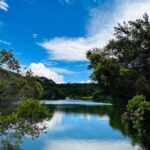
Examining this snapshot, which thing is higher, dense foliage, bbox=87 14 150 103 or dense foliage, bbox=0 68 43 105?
dense foliage, bbox=87 14 150 103

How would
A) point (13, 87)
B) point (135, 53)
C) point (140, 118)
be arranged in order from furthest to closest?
point (135, 53) < point (140, 118) < point (13, 87)

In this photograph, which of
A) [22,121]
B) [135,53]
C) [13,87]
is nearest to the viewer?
[22,121]

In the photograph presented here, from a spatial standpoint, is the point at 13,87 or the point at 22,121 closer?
the point at 22,121

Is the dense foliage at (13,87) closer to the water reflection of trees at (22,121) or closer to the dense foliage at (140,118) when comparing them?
the water reflection of trees at (22,121)

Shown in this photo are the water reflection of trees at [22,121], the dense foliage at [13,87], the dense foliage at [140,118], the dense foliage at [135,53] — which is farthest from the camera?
the dense foliage at [135,53]

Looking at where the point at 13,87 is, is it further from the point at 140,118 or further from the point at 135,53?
the point at 135,53

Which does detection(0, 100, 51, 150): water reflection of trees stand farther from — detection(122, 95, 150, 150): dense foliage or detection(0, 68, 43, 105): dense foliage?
detection(122, 95, 150, 150): dense foliage

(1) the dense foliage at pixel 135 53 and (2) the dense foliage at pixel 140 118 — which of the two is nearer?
(2) the dense foliage at pixel 140 118

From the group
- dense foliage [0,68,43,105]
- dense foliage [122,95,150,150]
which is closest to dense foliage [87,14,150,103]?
dense foliage [122,95,150,150]

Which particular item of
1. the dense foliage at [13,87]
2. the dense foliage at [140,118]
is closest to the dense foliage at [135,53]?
the dense foliage at [140,118]

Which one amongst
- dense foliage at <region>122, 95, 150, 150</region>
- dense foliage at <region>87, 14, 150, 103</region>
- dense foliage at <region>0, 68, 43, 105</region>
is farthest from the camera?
dense foliage at <region>87, 14, 150, 103</region>

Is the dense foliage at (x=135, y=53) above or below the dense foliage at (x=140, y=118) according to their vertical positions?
above

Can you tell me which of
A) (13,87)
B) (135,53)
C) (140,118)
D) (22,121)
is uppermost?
(135,53)

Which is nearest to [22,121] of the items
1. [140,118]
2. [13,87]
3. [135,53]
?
[13,87]
